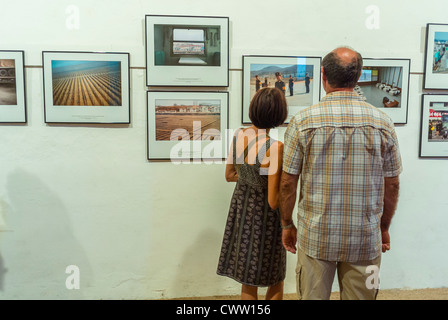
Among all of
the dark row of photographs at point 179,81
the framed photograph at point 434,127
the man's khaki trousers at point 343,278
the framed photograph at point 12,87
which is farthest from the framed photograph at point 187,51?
the framed photograph at point 434,127

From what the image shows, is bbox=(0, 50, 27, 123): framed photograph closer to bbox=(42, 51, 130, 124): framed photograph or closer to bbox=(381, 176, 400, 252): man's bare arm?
bbox=(42, 51, 130, 124): framed photograph

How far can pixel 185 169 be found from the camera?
2416 millimetres

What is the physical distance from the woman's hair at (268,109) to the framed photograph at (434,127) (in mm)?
1407

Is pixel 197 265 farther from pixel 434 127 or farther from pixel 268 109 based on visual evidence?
pixel 434 127

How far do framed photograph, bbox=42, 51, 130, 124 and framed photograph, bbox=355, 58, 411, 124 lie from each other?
1.68m

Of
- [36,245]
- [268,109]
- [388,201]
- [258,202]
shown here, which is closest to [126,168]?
[36,245]

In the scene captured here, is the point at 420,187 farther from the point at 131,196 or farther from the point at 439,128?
the point at 131,196

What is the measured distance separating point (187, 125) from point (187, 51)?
19.9 inches

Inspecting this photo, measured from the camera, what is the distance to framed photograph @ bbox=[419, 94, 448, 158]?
8.20ft

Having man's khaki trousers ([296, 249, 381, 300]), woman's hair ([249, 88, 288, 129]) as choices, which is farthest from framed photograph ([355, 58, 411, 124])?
man's khaki trousers ([296, 249, 381, 300])

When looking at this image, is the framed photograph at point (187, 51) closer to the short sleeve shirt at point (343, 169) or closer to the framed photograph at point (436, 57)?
the short sleeve shirt at point (343, 169)

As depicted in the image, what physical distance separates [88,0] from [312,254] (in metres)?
2.12

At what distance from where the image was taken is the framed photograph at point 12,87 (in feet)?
7.42

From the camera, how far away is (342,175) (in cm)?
145
